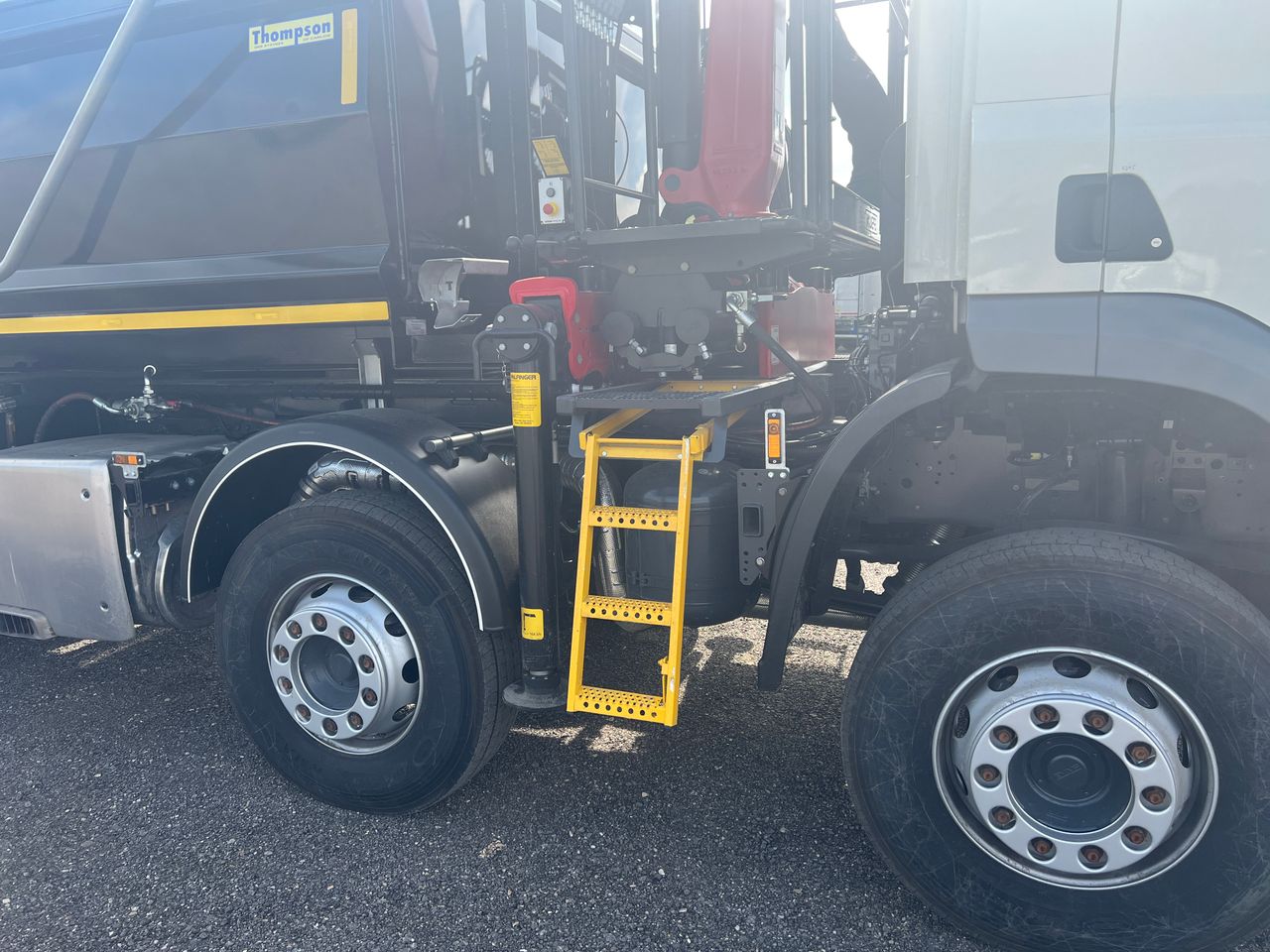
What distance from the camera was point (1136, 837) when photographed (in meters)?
2.36

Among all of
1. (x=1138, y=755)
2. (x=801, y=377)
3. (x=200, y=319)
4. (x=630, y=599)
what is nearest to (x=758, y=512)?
(x=630, y=599)

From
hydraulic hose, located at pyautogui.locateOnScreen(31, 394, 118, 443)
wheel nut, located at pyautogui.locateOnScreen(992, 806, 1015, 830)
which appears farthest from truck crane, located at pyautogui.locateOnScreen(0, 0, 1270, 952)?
hydraulic hose, located at pyautogui.locateOnScreen(31, 394, 118, 443)

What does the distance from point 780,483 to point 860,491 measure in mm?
305

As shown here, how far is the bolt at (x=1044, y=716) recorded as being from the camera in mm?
2371

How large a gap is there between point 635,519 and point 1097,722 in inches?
54.1

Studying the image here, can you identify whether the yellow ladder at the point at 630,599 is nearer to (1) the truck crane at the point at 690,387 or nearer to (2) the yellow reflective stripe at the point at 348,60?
(1) the truck crane at the point at 690,387

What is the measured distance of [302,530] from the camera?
3.25 m

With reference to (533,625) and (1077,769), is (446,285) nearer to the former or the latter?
(533,625)

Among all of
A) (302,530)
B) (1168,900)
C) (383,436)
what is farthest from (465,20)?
(1168,900)

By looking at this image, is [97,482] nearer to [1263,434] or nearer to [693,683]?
[693,683]

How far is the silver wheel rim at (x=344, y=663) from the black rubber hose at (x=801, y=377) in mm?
1575

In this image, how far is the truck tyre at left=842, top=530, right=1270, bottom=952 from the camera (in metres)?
2.26

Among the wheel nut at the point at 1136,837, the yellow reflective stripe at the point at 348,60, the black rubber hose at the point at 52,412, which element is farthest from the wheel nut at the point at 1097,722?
the black rubber hose at the point at 52,412

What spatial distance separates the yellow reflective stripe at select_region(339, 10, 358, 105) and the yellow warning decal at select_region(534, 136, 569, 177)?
25.4 inches
